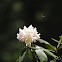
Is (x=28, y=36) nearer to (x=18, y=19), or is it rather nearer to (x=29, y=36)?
(x=29, y=36)

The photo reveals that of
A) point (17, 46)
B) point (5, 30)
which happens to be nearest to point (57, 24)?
point (17, 46)

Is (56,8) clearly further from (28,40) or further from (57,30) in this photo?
(28,40)

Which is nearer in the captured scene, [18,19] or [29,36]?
[29,36]

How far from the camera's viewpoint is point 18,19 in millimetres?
5898

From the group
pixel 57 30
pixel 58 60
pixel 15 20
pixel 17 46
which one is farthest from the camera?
pixel 15 20

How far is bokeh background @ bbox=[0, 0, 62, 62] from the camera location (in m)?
5.30

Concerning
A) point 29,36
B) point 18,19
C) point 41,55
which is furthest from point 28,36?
point 18,19

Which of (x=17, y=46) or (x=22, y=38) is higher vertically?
(x=17, y=46)

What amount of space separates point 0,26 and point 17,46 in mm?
873

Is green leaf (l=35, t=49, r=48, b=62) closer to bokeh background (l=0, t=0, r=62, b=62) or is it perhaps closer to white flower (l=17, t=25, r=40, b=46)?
white flower (l=17, t=25, r=40, b=46)

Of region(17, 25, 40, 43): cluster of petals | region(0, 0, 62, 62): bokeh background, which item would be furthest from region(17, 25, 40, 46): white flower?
region(0, 0, 62, 62): bokeh background

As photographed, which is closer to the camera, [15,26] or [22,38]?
[22,38]

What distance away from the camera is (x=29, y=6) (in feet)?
20.1

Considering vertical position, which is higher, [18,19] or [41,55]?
[18,19]
